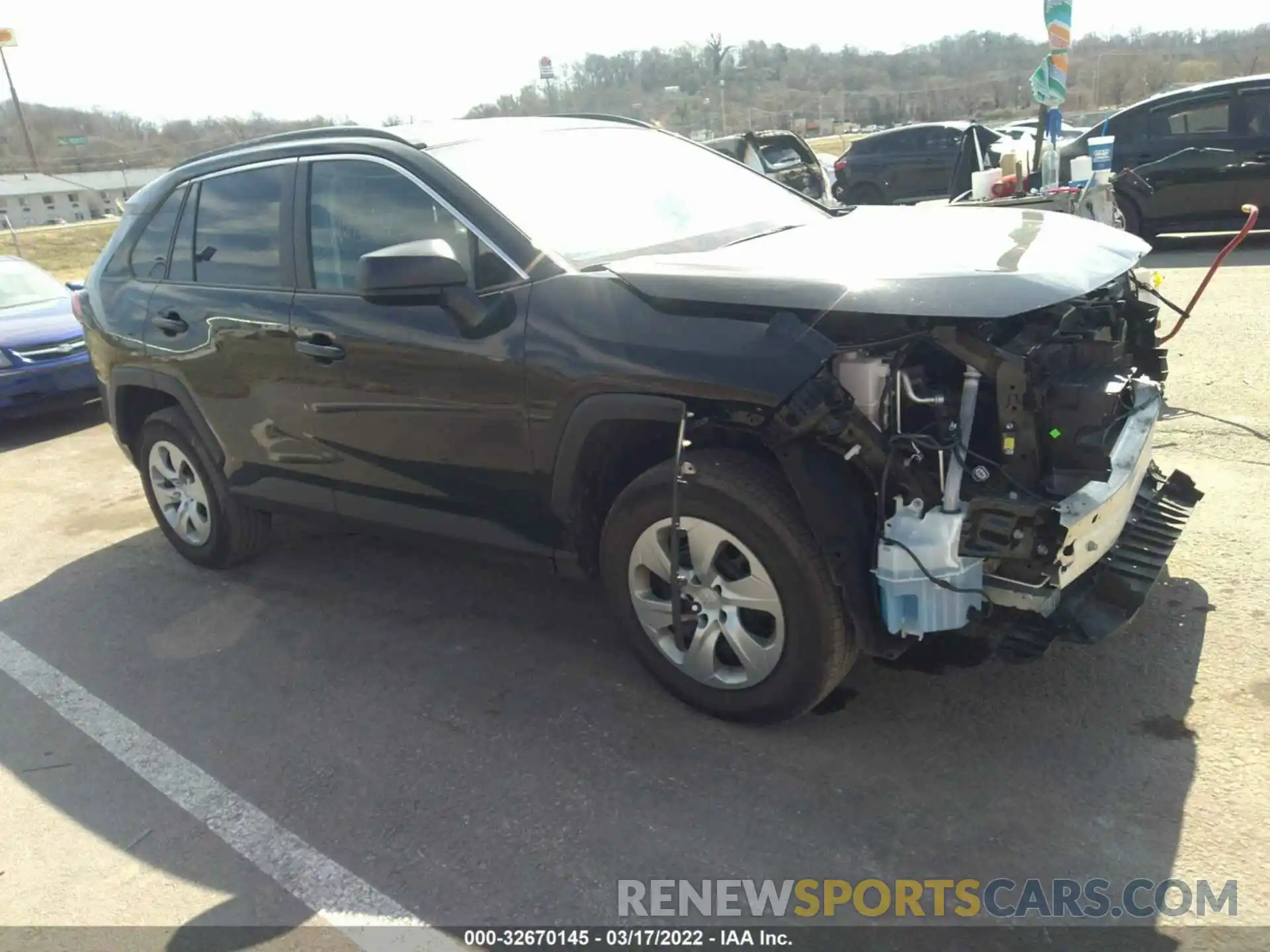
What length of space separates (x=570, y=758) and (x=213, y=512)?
2619mm

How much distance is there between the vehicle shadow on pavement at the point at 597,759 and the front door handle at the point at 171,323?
1.36 m

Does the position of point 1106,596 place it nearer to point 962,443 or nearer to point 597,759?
point 962,443

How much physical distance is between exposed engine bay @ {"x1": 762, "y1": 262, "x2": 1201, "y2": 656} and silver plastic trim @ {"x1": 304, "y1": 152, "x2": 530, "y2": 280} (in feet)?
3.84

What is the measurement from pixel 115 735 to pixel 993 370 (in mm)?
3260

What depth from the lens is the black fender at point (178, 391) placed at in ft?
15.6

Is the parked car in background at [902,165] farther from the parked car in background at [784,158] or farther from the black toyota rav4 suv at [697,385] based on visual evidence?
the black toyota rav4 suv at [697,385]

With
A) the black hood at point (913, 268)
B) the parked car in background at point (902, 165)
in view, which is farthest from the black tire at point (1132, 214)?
the black hood at point (913, 268)

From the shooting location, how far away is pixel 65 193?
7438 cm

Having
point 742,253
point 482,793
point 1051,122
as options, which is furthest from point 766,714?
point 1051,122

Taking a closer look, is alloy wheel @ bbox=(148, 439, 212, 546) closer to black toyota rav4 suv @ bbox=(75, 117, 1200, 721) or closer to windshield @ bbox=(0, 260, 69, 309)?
black toyota rav4 suv @ bbox=(75, 117, 1200, 721)

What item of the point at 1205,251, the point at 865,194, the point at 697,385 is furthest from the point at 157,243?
the point at 865,194

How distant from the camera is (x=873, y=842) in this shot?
275 cm

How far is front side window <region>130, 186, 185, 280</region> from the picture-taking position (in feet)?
16.0

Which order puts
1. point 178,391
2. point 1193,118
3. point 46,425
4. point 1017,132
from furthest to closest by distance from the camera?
point 1017,132, point 1193,118, point 46,425, point 178,391
